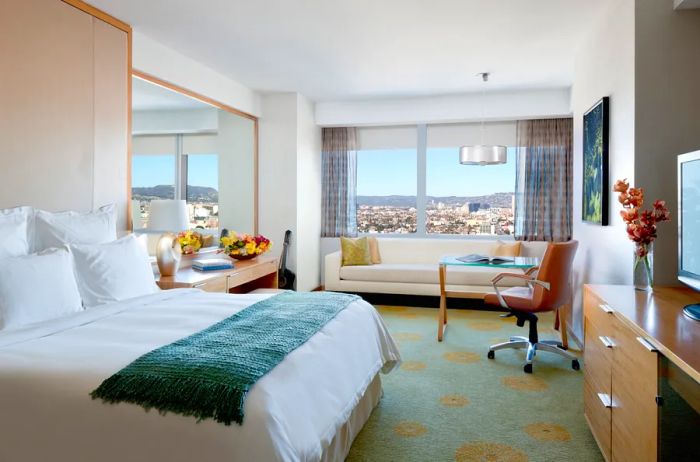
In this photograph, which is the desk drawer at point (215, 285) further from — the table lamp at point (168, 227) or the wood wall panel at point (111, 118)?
the wood wall panel at point (111, 118)

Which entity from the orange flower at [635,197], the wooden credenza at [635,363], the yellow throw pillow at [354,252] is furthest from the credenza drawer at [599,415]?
the yellow throw pillow at [354,252]

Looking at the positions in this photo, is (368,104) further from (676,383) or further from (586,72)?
(676,383)

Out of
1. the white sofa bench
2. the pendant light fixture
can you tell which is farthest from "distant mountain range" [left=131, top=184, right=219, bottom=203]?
the pendant light fixture

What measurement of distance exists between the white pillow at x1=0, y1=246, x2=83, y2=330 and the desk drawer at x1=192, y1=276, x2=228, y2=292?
1069 mm

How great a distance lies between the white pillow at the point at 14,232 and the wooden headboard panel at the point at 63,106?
0.69ft

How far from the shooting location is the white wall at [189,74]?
405 centimetres

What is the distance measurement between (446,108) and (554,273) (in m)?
3.36

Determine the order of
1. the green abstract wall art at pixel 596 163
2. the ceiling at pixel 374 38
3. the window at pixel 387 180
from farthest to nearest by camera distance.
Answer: the window at pixel 387 180 < the ceiling at pixel 374 38 < the green abstract wall art at pixel 596 163

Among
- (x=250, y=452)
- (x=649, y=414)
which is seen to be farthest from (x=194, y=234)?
(x=649, y=414)

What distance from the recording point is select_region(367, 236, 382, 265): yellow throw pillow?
6.52 meters

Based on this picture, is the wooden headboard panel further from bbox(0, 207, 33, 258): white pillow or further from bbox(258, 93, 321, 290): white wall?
bbox(258, 93, 321, 290): white wall

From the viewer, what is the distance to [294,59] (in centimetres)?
475

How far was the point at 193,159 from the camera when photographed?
4.80m

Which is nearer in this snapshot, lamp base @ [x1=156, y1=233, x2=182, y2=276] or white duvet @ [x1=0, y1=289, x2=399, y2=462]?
white duvet @ [x1=0, y1=289, x2=399, y2=462]
